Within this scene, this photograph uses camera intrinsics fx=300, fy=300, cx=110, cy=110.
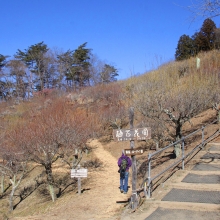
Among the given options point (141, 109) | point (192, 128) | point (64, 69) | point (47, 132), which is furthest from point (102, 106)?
point (64, 69)

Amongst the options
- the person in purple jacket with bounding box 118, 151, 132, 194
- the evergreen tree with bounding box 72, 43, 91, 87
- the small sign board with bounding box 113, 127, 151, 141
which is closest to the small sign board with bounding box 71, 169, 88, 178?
the person in purple jacket with bounding box 118, 151, 132, 194

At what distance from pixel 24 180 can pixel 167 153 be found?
10.8m

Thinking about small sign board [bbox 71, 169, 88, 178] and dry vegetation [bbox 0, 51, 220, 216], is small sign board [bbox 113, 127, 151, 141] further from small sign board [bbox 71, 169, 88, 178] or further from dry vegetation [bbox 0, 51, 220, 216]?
small sign board [bbox 71, 169, 88, 178]

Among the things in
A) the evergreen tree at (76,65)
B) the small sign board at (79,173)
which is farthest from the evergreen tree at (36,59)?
the small sign board at (79,173)

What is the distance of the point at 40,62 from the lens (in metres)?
49.8

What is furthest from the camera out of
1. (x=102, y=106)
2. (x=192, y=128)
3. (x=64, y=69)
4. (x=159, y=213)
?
(x=64, y=69)

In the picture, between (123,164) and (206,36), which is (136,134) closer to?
(123,164)

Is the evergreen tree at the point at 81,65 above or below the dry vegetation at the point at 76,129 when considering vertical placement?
above

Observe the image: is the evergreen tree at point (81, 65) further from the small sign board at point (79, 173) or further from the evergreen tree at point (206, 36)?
the small sign board at point (79, 173)

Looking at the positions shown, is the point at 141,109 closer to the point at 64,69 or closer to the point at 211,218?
the point at 211,218

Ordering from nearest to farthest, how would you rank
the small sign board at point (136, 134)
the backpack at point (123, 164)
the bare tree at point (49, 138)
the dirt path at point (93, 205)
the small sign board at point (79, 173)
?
the small sign board at point (136, 134) < the dirt path at point (93, 205) < the backpack at point (123, 164) < the small sign board at point (79, 173) < the bare tree at point (49, 138)

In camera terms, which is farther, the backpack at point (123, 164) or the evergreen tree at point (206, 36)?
the evergreen tree at point (206, 36)

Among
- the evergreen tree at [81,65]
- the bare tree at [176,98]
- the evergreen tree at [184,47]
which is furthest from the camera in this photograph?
the evergreen tree at [81,65]

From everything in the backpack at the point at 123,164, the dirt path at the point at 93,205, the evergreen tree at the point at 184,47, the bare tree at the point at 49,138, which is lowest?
the dirt path at the point at 93,205
